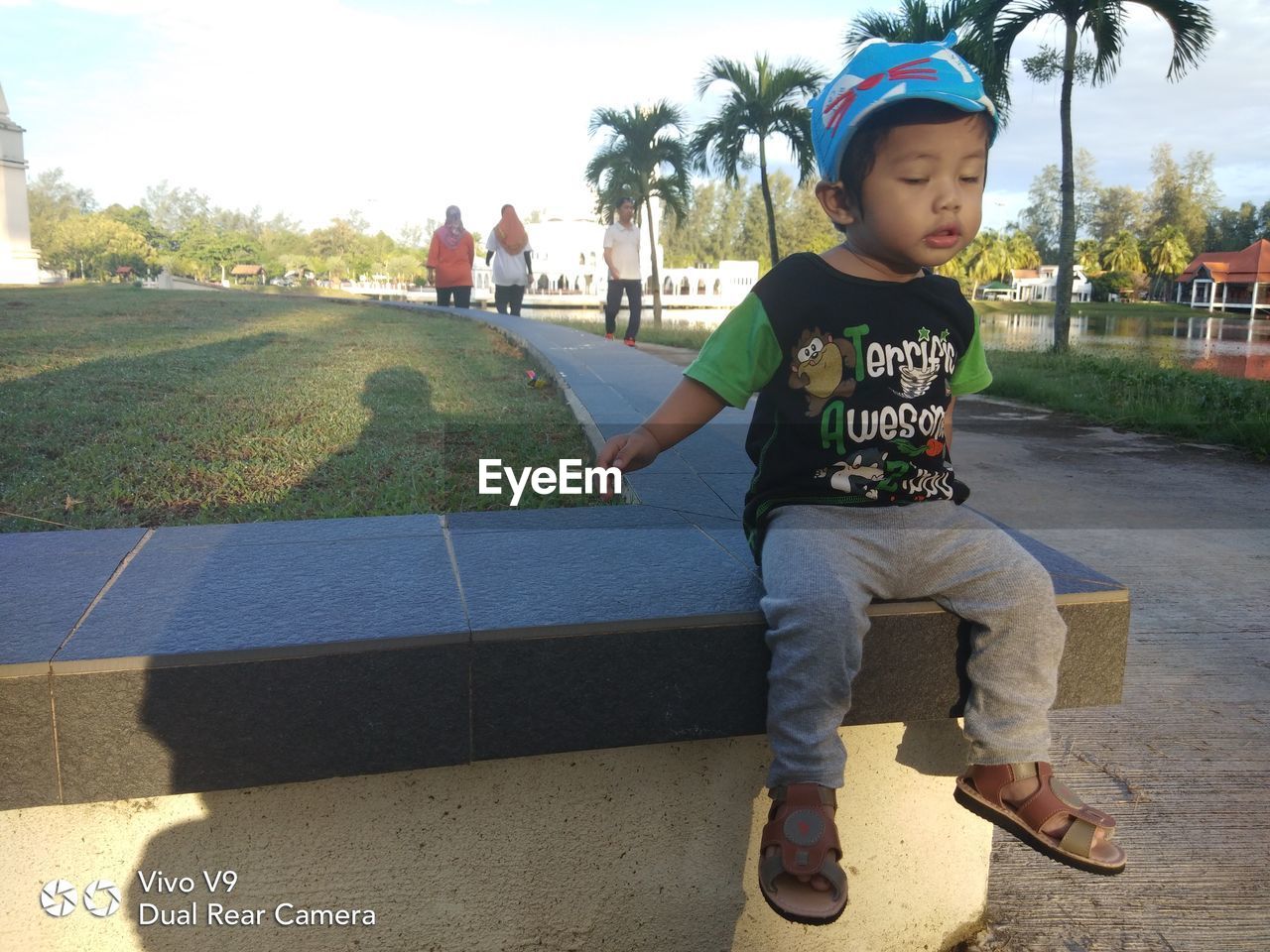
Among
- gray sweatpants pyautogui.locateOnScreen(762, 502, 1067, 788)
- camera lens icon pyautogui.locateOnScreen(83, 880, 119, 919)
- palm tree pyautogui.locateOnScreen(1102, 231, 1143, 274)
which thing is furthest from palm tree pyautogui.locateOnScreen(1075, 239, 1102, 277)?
camera lens icon pyautogui.locateOnScreen(83, 880, 119, 919)

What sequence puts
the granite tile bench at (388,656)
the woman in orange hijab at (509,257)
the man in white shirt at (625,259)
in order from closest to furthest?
the granite tile bench at (388,656) < the man in white shirt at (625,259) < the woman in orange hijab at (509,257)

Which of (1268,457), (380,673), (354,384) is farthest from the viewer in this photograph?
(1268,457)

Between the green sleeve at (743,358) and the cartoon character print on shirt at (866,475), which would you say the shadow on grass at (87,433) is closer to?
the green sleeve at (743,358)

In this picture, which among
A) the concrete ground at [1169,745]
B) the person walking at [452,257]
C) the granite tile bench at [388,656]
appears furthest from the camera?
the person walking at [452,257]

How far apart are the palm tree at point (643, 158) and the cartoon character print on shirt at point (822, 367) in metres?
18.2

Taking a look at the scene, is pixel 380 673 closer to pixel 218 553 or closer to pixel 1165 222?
pixel 218 553

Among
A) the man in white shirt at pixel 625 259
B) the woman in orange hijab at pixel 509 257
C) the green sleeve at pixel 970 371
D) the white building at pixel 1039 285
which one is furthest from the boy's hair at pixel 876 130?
the white building at pixel 1039 285

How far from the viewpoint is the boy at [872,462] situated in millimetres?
1588

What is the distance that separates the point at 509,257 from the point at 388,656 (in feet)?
42.5

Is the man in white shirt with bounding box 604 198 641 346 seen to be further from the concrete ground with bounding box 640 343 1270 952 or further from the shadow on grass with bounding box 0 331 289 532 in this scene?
the concrete ground with bounding box 640 343 1270 952

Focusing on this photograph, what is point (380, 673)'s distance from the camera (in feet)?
4.78

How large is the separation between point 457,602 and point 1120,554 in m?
3.56

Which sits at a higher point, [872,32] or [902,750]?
[872,32]

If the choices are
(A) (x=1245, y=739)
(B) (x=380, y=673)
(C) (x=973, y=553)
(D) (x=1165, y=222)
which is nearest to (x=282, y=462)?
(B) (x=380, y=673)
